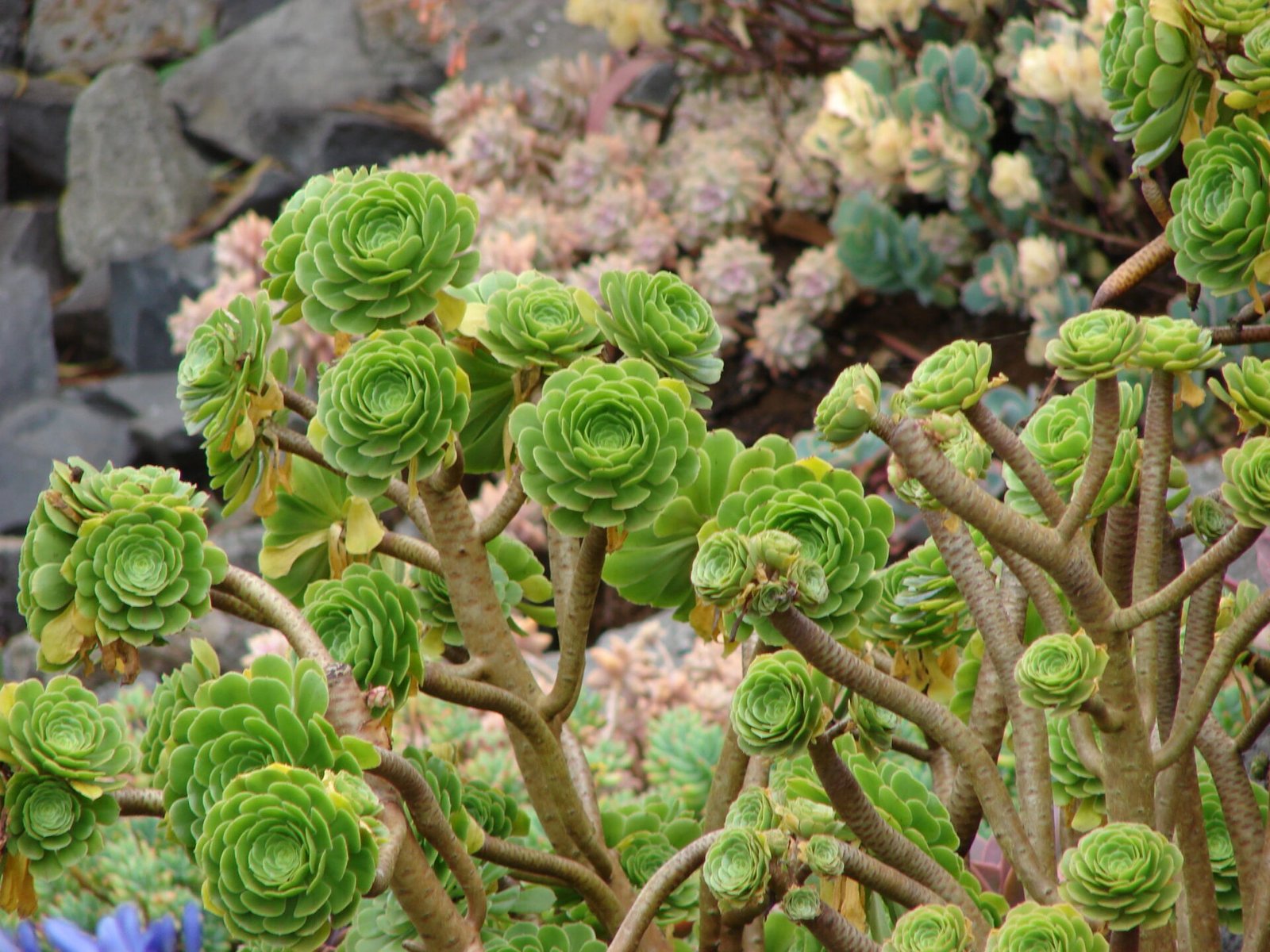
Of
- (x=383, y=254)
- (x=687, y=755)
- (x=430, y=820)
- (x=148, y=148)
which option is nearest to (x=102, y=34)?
(x=148, y=148)

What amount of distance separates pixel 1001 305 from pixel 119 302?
2810 mm

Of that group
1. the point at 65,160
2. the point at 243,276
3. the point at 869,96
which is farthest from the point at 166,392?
the point at 869,96

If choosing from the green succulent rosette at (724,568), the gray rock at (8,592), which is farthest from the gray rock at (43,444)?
the green succulent rosette at (724,568)

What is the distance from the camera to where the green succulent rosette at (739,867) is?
607mm

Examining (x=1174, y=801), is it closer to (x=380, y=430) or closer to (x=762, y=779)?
(x=762, y=779)

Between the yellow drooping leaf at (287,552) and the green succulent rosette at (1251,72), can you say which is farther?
the yellow drooping leaf at (287,552)

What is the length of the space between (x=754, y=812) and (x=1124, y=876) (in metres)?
0.18

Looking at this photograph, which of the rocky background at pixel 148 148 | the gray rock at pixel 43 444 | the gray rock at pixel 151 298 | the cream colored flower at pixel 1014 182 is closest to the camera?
the cream colored flower at pixel 1014 182

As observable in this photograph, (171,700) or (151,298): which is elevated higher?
(171,700)

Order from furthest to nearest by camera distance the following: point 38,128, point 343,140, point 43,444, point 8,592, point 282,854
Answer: point 38,128
point 343,140
point 43,444
point 8,592
point 282,854

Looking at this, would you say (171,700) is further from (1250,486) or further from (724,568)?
(1250,486)

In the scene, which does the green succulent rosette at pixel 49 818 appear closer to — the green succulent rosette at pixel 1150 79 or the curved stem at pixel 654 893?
the curved stem at pixel 654 893

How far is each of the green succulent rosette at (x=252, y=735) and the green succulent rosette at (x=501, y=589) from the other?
21 cm

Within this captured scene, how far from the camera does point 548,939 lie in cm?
80
